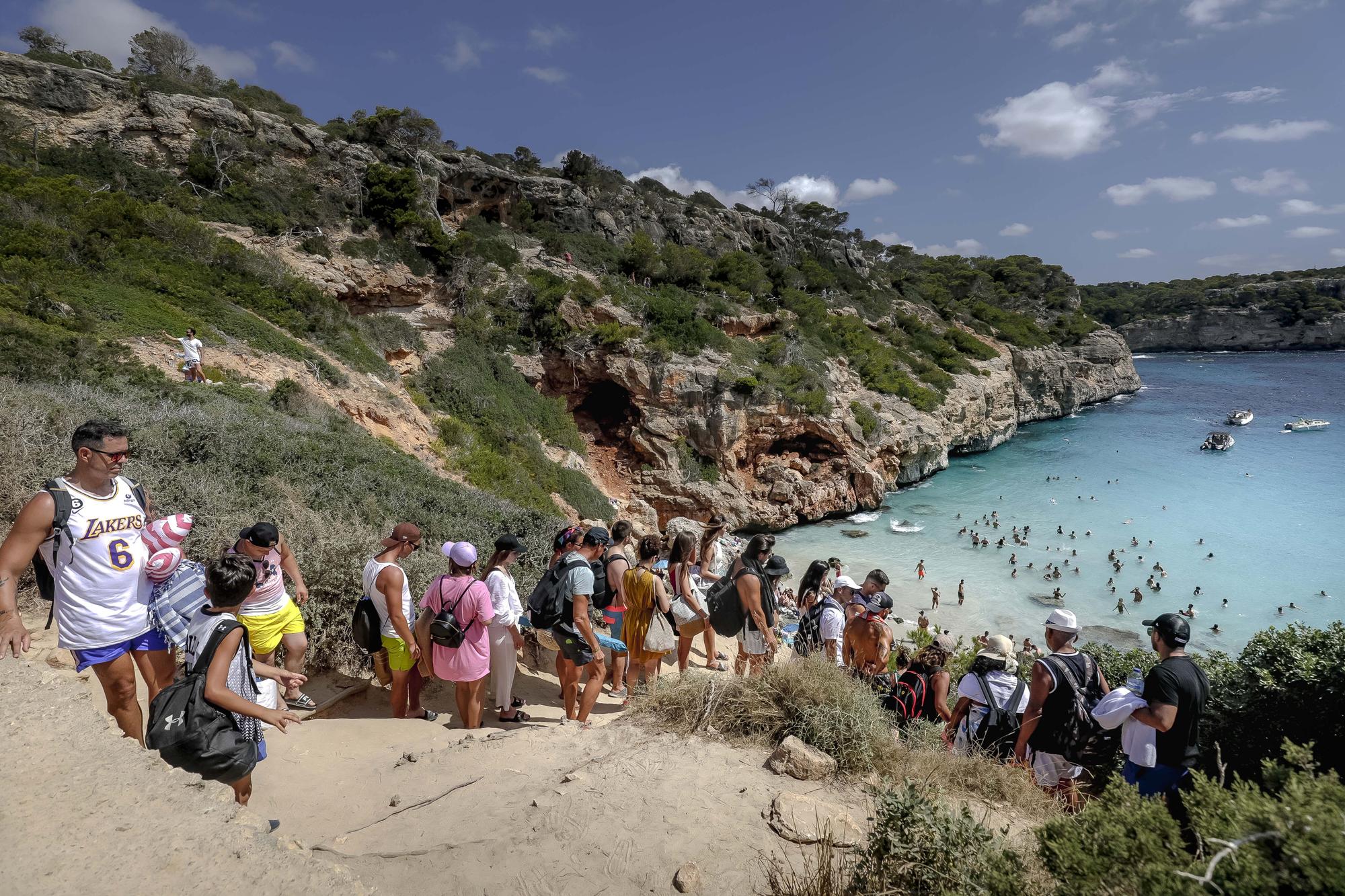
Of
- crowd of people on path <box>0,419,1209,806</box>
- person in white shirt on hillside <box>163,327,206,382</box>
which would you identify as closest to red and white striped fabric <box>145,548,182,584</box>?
crowd of people on path <box>0,419,1209,806</box>

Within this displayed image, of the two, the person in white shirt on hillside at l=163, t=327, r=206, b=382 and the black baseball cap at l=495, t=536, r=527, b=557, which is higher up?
the person in white shirt on hillside at l=163, t=327, r=206, b=382

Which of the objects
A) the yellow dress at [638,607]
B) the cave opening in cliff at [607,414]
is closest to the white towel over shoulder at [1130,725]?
the yellow dress at [638,607]

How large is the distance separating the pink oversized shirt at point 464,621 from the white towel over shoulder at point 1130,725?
383 cm

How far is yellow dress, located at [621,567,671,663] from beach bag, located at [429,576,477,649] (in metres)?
1.29

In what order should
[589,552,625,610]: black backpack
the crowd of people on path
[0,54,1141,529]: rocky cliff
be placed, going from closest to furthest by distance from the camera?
the crowd of people on path < [589,552,625,610]: black backpack < [0,54,1141,529]: rocky cliff

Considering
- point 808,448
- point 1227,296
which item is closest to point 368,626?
point 808,448

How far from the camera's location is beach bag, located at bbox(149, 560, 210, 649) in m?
3.04

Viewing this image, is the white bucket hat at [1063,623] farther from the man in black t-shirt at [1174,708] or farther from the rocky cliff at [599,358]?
the rocky cliff at [599,358]

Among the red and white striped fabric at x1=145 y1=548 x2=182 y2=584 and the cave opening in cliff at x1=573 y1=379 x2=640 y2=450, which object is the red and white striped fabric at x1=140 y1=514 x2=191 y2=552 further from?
the cave opening in cliff at x1=573 y1=379 x2=640 y2=450

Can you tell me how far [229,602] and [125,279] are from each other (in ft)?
50.1

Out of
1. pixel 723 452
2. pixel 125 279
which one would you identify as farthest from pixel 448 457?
pixel 723 452

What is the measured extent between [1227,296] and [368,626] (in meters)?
113

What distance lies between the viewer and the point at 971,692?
160 inches

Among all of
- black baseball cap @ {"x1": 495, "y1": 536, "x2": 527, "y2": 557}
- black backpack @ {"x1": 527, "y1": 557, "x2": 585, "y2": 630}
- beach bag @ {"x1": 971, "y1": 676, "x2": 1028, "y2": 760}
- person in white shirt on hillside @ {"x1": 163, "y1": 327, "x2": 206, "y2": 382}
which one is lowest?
beach bag @ {"x1": 971, "y1": 676, "x2": 1028, "y2": 760}
